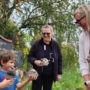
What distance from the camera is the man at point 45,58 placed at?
6864 mm

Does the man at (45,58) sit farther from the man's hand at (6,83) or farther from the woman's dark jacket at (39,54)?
the man's hand at (6,83)

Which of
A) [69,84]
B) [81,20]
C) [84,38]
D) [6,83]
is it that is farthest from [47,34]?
[69,84]

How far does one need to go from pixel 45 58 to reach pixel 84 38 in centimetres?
187

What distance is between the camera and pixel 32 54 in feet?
23.0

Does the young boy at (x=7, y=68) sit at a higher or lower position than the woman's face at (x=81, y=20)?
lower

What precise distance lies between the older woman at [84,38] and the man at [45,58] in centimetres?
180

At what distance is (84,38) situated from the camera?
16.4 feet

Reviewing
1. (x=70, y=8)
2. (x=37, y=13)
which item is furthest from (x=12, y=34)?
(x=70, y=8)

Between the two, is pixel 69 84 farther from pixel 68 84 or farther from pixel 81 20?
pixel 81 20

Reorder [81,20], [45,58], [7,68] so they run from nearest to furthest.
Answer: [81,20] < [7,68] < [45,58]

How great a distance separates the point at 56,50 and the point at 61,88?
163 inches

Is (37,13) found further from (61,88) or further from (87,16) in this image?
(87,16)

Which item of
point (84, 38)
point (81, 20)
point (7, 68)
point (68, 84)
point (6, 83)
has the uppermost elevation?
point (81, 20)

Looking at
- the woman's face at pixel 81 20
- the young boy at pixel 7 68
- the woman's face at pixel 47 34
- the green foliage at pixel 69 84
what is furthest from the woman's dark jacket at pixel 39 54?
the green foliage at pixel 69 84
